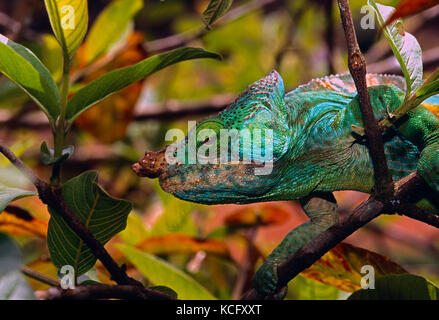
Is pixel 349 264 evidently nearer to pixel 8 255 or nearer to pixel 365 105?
pixel 365 105

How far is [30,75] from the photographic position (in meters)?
1.03

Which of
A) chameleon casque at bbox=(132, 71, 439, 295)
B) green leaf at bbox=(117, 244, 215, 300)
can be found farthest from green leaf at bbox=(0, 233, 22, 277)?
green leaf at bbox=(117, 244, 215, 300)

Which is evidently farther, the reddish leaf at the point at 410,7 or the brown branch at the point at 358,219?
the brown branch at the point at 358,219

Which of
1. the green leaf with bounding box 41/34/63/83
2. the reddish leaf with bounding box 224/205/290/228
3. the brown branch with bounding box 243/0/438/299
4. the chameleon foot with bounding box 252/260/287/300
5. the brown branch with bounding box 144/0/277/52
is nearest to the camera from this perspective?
the brown branch with bounding box 243/0/438/299

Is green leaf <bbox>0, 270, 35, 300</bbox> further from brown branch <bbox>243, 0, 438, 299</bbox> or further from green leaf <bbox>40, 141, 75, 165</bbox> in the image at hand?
brown branch <bbox>243, 0, 438, 299</bbox>

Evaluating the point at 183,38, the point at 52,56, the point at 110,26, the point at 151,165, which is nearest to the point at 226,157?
the point at 151,165

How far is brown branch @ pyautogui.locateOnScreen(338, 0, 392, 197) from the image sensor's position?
0.95m

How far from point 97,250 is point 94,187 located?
140 millimetres

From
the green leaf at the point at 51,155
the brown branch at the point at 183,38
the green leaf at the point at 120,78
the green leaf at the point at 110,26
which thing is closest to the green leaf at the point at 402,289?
the green leaf at the point at 120,78

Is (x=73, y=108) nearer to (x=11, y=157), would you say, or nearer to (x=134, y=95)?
(x=11, y=157)

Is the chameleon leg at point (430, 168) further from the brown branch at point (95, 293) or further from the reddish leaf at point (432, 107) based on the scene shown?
the brown branch at point (95, 293)

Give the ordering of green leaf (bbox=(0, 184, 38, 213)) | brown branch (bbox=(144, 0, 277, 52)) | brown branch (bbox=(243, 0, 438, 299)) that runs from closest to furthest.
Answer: green leaf (bbox=(0, 184, 38, 213)) < brown branch (bbox=(243, 0, 438, 299)) < brown branch (bbox=(144, 0, 277, 52))

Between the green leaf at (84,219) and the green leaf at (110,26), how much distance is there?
1.19m

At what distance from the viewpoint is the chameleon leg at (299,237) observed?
1.25 meters
